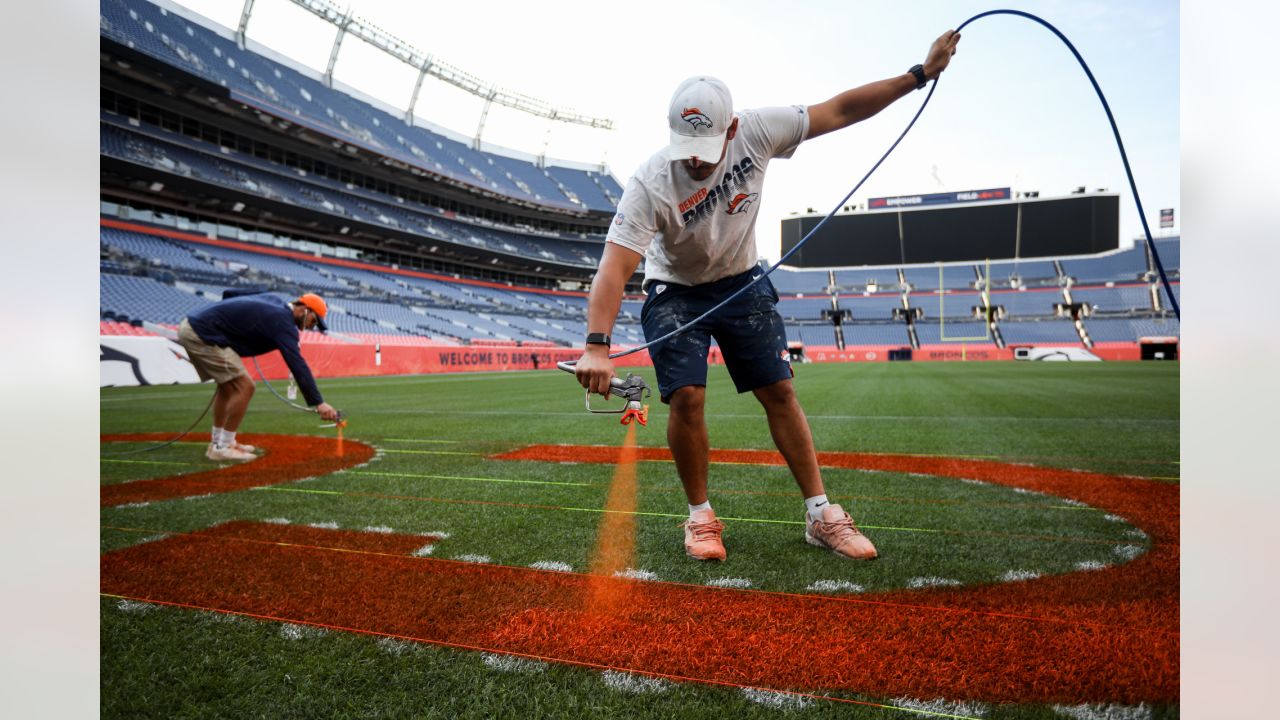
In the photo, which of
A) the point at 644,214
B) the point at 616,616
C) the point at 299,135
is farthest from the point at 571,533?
the point at 299,135

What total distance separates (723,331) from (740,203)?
0.55 metres

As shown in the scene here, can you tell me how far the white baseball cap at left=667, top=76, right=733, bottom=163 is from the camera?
89.0 inches

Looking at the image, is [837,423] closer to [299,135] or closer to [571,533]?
[571,533]

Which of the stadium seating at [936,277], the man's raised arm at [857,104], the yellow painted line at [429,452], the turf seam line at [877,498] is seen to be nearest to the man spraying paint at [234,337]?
the yellow painted line at [429,452]

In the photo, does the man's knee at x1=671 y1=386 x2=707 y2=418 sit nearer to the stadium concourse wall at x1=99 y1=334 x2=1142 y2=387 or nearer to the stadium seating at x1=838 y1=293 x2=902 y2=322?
the stadium concourse wall at x1=99 y1=334 x2=1142 y2=387

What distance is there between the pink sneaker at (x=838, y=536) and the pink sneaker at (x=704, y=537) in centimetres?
41

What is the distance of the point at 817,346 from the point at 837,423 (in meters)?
41.5

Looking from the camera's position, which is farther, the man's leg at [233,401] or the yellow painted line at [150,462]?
the man's leg at [233,401]

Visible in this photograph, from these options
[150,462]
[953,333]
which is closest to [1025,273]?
[953,333]

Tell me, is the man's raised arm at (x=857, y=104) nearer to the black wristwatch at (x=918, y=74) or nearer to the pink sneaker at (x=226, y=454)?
the black wristwatch at (x=918, y=74)

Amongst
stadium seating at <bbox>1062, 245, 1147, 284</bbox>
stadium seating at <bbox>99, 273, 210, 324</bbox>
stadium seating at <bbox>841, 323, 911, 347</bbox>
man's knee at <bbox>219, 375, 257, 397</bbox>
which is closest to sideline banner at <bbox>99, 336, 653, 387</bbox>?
man's knee at <bbox>219, 375, 257, 397</bbox>

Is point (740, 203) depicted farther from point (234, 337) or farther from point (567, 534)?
point (234, 337)

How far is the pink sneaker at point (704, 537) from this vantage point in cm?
262

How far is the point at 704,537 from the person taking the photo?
8.82 ft
